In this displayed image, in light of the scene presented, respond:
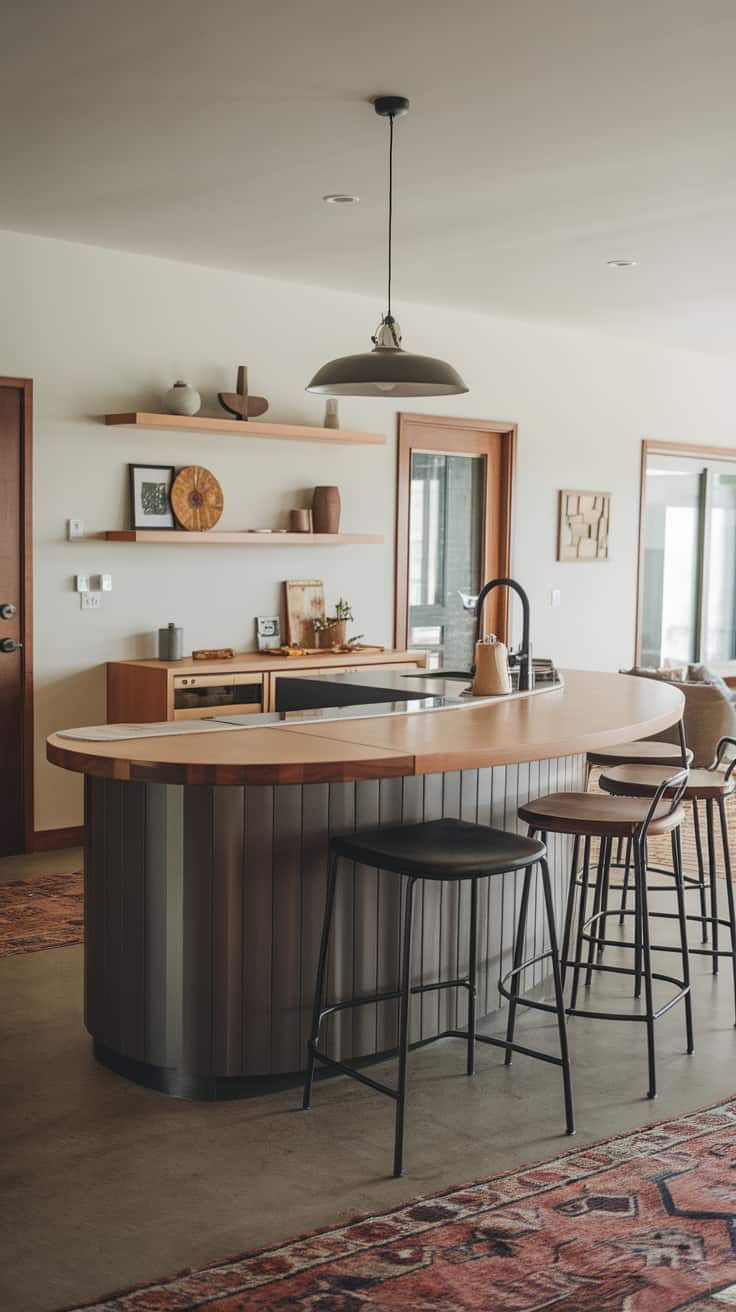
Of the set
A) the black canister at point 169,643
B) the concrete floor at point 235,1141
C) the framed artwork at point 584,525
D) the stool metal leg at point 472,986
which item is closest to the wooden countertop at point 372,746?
the stool metal leg at point 472,986

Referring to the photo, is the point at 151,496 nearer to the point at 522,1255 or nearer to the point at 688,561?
the point at 522,1255

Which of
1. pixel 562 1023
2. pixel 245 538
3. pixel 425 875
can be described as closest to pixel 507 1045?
pixel 562 1023

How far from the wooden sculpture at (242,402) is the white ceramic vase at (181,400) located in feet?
0.75

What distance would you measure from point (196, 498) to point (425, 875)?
3.85 m

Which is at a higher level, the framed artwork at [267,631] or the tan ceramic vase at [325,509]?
the tan ceramic vase at [325,509]

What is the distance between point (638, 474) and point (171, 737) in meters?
6.20

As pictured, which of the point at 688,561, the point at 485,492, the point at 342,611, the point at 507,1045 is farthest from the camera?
the point at 688,561

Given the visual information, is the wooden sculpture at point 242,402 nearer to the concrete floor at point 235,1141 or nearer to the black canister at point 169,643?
the black canister at point 169,643

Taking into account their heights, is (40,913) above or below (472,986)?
below

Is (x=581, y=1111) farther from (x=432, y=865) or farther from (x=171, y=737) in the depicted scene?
(x=171, y=737)

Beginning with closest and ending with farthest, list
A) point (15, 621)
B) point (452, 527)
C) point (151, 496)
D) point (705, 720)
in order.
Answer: point (15, 621) < point (151, 496) < point (705, 720) < point (452, 527)

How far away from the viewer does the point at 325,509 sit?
22.4 feet

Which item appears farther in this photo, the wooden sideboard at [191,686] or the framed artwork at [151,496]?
the framed artwork at [151,496]

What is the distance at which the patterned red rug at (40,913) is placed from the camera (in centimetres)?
461
